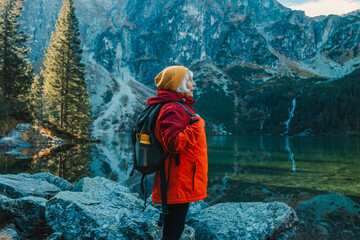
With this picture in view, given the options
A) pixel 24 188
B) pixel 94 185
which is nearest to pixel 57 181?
pixel 24 188

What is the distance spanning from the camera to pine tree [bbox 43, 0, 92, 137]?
106 feet

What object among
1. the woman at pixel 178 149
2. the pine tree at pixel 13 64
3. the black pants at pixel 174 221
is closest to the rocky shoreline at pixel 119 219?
the black pants at pixel 174 221

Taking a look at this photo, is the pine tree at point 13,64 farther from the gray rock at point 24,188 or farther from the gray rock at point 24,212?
the gray rock at point 24,212

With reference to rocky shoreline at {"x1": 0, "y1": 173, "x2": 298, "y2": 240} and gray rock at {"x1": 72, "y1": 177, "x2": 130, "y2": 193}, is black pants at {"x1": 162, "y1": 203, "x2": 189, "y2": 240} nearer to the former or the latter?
rocky shoreline at {"x1": 0, "y1": 173, "x2": 298, "y2": 240}

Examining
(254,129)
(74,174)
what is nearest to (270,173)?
(74,174)

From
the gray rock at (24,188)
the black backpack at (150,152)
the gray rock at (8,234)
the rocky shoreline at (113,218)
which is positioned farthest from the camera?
the gray rock at (24,188)

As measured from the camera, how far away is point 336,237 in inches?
258

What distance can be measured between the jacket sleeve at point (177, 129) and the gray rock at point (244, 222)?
310 cm

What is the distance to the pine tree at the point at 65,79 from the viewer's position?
1267 inches

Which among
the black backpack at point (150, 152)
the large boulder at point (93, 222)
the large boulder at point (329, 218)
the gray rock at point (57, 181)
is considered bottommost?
the large boulder at point (329, 218)

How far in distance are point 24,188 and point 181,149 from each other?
5.99 m

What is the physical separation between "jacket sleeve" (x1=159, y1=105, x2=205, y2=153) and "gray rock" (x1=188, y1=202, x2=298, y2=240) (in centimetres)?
310

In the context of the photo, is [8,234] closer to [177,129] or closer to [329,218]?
[177,129]

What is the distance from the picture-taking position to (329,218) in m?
7.91
